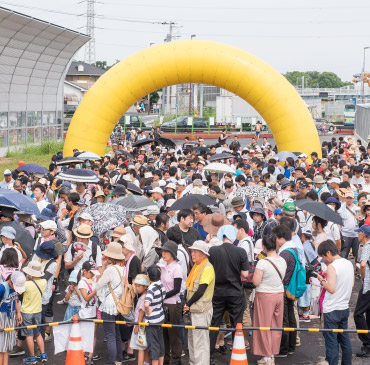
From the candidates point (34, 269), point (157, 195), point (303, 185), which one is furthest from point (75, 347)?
point (303, 185)

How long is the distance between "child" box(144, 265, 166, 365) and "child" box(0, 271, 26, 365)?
147 cm

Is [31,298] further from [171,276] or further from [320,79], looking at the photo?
[320,79]

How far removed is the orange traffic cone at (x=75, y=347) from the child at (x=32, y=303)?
25.4 inches

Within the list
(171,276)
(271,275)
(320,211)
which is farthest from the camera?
(320,211)

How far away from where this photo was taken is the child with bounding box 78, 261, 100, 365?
743 centimetres

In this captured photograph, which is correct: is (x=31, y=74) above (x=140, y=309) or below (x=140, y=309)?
above

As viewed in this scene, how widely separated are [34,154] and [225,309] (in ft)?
76.3

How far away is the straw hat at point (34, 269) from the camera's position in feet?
24.6

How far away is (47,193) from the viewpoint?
39.7 feet

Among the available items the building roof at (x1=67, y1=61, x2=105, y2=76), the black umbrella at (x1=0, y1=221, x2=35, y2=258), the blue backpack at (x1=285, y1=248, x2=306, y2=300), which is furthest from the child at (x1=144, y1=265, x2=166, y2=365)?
the building roof at (x1=67, y1=61, x2=105, y2=76)

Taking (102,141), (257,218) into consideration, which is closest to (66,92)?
(102,141)

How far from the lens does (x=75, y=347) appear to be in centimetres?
704

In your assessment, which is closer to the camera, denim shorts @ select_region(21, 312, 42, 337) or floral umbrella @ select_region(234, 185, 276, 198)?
denim shorts @ select_region(21, 312, 42, 337)

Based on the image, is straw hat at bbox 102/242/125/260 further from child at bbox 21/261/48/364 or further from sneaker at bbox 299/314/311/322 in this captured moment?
sneaker at bbox 299/314/311/322
